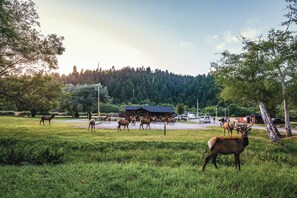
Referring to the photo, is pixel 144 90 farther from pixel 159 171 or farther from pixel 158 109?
pixel 159 171

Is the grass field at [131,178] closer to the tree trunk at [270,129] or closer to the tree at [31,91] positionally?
the tree trunk at [270,129]

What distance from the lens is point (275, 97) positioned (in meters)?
26.3

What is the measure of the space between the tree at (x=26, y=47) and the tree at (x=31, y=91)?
90 centimetres

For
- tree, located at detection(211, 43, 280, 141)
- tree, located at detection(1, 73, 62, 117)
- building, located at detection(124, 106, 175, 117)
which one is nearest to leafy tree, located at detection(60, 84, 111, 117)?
building, located at detection(124, 106, 175, 117)

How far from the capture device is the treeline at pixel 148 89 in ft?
438

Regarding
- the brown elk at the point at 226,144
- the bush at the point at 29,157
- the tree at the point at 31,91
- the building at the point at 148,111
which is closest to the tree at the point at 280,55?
the brown elk at the point at 226,144

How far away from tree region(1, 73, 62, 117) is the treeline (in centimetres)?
10117

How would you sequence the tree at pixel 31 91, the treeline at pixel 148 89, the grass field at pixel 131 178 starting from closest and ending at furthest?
the grass field at pixel 131 178, the tree at pixel 31 91, the treeline at pixel 148 89

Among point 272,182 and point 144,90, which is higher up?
point 144,90

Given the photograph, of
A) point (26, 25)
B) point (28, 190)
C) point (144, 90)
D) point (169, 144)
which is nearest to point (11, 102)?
point (26, 25)

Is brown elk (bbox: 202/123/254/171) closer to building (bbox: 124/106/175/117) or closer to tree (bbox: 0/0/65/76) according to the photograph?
tree (bbox: 0/0/65/76)

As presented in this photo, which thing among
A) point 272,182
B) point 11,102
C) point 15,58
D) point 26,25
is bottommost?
point 272,182

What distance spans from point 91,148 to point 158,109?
4766cm

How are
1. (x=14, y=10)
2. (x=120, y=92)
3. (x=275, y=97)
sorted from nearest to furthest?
(x=14, y=10) → (x=275, y=97) → (x=120, y=92)
